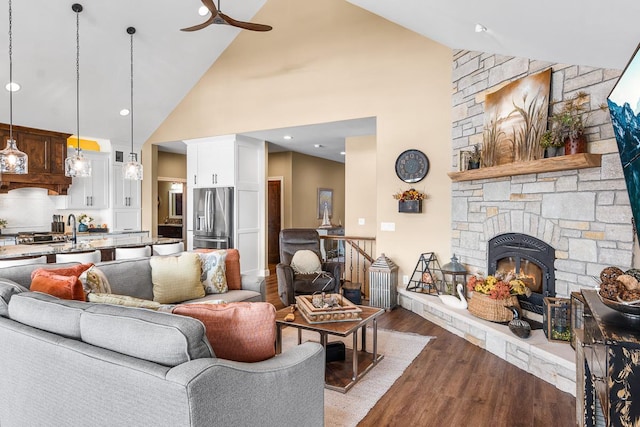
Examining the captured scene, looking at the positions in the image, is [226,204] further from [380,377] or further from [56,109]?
[380,377]

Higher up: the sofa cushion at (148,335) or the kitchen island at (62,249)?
the kitchen island at (62,249)

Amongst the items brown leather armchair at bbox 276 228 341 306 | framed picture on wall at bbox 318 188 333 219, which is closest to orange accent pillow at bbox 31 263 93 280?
brown leather armchair at bbox 276 228 341 306

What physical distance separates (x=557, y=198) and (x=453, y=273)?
137 centimetres

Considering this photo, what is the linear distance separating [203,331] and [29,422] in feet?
3.66

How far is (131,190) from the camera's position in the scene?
7.59 m

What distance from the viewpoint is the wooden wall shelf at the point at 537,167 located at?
288 cm

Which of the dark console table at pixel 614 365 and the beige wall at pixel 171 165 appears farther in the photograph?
the beige wall at pixel 171 165

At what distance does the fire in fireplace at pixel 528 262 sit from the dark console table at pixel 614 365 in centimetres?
151

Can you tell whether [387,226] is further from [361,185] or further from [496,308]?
[496,308]

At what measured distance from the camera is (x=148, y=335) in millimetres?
1423

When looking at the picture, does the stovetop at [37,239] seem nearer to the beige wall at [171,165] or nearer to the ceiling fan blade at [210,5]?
the beige wall at [171,165]

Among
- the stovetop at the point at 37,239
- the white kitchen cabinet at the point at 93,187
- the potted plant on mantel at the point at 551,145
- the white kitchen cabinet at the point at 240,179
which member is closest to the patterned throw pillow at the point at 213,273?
the white kitchen cabinet at the point at 240,179

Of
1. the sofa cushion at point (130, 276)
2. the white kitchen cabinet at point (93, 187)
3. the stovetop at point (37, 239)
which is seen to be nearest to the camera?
the sofa cushion at point (130, 276)

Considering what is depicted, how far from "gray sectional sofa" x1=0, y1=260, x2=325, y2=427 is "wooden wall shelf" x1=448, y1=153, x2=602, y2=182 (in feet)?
8.04
